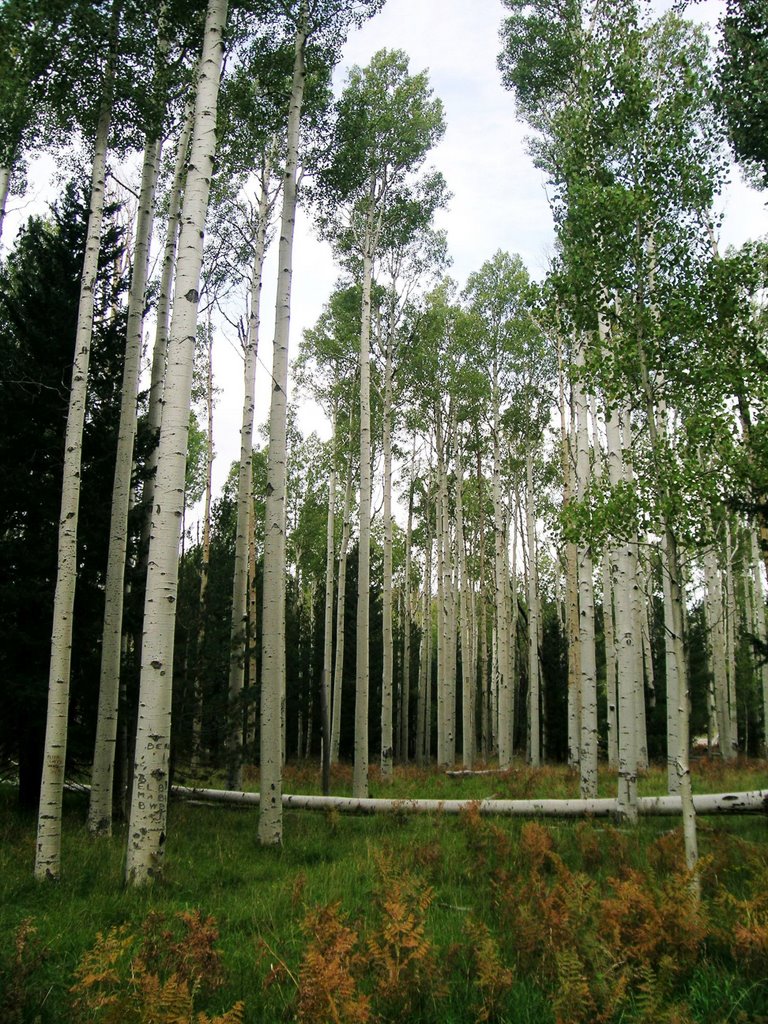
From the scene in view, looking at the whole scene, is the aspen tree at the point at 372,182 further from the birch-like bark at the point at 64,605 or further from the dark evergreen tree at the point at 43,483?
the birch-like bark at the point at 64,605

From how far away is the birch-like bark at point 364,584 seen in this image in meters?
12.2

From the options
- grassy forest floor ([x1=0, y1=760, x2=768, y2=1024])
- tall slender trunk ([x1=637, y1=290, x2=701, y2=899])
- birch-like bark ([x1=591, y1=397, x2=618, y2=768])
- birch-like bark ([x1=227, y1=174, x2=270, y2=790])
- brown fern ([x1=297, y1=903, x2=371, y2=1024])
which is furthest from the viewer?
birch-like bark ([x1=591, y1=397, x2=618, y2=768])

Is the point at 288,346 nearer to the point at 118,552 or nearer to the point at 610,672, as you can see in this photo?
the point at 118,552

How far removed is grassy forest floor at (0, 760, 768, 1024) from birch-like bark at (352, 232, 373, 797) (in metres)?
3.93

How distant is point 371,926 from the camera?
5.06 metres

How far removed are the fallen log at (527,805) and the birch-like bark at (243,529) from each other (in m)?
1.05

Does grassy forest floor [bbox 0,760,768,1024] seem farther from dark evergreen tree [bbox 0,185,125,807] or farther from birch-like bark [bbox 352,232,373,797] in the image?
birch-like bark [bbox 352,232,373,797]

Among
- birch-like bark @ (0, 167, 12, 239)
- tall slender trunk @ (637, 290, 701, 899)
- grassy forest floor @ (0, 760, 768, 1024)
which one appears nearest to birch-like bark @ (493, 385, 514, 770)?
grassy forest floor @ (0, 760, 768, 1024)

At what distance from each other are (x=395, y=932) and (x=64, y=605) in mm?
4466

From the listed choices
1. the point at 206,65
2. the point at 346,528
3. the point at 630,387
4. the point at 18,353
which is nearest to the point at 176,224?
the point at 18,353

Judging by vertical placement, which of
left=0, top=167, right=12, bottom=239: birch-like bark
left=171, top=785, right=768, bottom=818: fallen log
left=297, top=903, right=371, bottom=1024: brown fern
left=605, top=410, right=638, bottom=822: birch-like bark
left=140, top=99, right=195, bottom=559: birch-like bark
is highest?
left=0, top=167, right=12, bottom=239: birch-like bark

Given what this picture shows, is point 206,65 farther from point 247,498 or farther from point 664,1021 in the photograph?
point 664,1021

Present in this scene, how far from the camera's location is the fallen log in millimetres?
8438

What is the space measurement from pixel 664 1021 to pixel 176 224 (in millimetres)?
12228
